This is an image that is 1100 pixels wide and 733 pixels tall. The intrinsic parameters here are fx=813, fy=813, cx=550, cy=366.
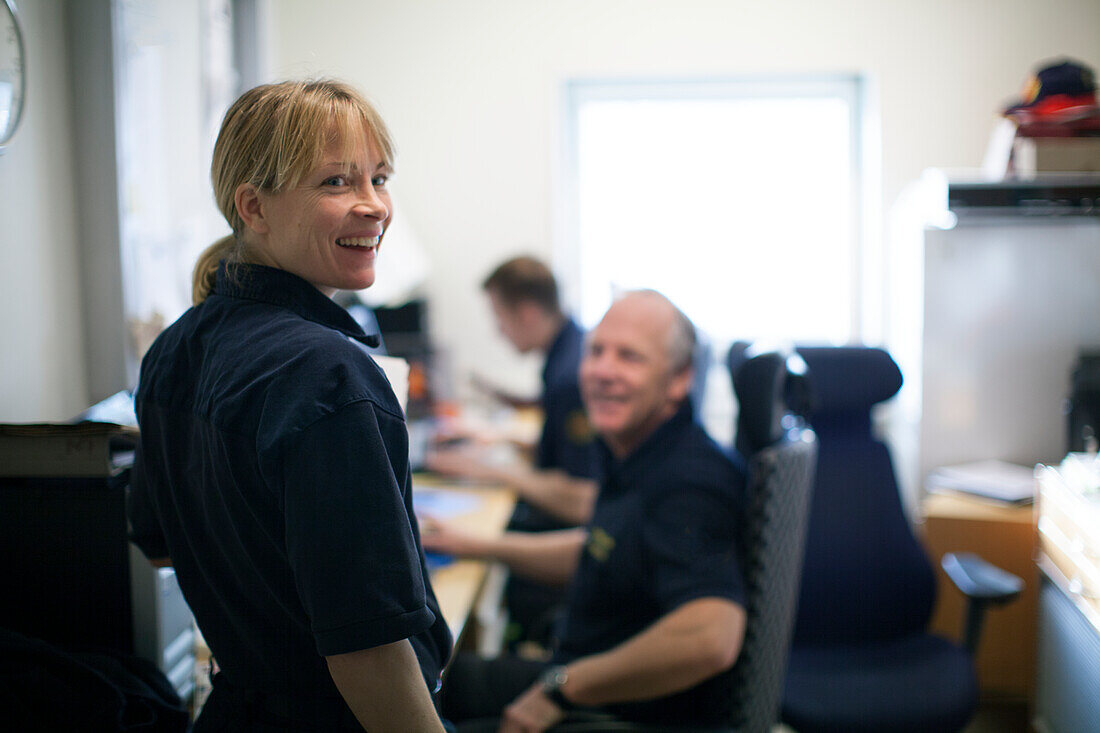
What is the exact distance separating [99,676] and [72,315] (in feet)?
2.68

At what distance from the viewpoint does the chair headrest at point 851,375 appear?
190 centimetres

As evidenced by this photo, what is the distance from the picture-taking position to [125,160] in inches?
63.2

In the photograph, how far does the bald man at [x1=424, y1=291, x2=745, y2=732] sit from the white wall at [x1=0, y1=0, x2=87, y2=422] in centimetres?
92

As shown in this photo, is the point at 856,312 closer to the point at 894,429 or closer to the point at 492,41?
the point at 894,429

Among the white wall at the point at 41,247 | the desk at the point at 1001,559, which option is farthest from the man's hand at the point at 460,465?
the desk at the point at 1001,559

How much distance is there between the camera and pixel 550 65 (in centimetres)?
354

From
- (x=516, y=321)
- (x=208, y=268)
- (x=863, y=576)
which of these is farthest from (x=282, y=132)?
(x=516, y=321)

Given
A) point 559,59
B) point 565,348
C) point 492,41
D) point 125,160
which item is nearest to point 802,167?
point 559,59

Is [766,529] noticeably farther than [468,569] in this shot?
No

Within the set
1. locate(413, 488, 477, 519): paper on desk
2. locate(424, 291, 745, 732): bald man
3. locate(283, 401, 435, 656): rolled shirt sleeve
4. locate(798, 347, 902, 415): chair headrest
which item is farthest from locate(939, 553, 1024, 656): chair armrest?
locate(283, 401, 435, 656): rolled shirt sleeve

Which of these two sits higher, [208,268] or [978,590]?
[208,268]

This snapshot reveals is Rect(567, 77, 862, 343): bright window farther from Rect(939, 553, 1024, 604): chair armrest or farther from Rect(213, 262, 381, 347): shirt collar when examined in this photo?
Rect(213, 262, 381, 347): shirt collar

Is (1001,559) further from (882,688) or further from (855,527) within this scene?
(882,688)

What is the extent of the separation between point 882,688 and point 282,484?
4.79 feet
